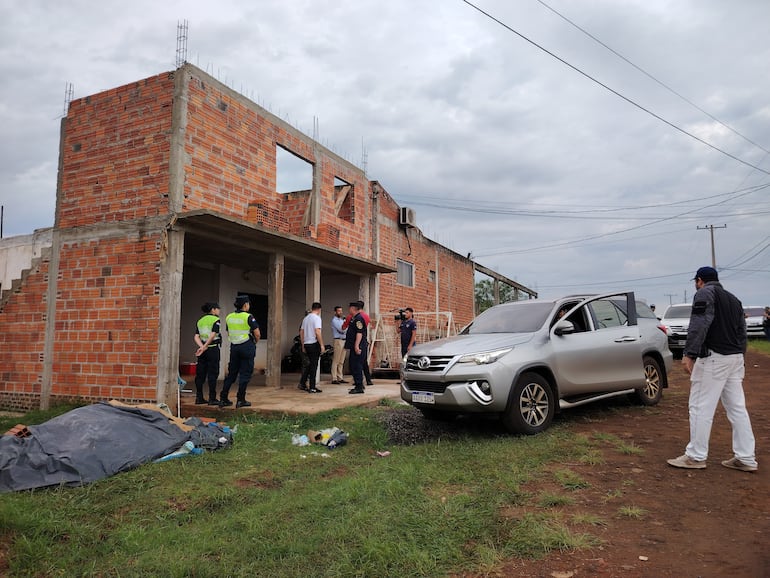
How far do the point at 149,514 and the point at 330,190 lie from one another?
33.2 feet

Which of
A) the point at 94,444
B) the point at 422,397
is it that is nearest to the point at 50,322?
the point at 94,444

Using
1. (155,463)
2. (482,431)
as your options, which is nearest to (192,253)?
(155,463)

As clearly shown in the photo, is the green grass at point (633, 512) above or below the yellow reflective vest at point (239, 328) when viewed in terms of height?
below

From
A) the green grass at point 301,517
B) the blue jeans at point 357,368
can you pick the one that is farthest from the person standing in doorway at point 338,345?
the green grass at point 301,517

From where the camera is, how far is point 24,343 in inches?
372

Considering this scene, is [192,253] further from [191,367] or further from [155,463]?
[155,463]

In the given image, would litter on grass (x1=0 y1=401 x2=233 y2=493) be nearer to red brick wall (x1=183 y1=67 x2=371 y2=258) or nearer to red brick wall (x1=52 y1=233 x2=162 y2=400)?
red brick wall (x1=52 y1=233 x2=162 y2=400)

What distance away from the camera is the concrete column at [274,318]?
10.0 metres

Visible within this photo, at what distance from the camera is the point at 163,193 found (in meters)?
8.74

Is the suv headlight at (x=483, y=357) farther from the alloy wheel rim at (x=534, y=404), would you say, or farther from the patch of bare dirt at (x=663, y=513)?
the patch of bare dirt at (x=663, y=513)

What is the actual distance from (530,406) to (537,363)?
49 cm

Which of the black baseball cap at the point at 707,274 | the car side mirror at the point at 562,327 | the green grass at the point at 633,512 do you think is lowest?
the green grass at the point at 633,512

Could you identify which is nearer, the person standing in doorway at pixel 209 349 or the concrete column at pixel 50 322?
the person standing in doorway at pixel 209 349

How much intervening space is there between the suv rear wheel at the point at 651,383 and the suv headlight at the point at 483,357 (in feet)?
9.95
